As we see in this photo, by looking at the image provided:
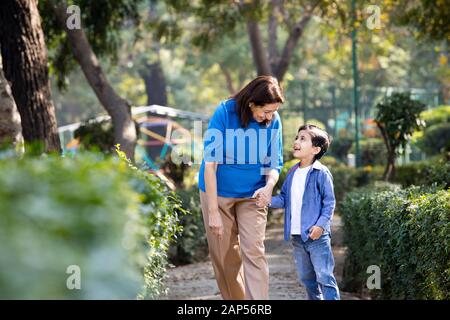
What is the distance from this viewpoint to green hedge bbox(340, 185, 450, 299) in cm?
610

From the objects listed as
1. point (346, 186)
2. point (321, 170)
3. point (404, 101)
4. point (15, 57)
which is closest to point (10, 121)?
point (15, 57)

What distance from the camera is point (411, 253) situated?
6891mm

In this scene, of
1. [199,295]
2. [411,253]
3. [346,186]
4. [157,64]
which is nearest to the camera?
[411,253]

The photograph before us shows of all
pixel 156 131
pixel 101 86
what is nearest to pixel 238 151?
pixel 101 86

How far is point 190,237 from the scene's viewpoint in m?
12.4

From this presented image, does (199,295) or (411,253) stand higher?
(411,253)

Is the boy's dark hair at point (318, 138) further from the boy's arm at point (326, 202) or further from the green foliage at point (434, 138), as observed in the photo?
the green foliage at point (434, 138)

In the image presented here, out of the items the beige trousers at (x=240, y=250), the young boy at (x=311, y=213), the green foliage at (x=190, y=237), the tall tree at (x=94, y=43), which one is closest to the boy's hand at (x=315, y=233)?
the young boy at (x=311, y=213)

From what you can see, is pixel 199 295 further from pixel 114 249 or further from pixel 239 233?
pixel 114 249

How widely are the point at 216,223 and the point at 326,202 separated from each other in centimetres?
83

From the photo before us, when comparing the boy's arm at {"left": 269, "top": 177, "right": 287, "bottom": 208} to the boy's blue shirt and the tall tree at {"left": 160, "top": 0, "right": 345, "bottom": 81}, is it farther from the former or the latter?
the tall tree at {"left": 160, "top": 0, "right": 345, "bottom": 81}

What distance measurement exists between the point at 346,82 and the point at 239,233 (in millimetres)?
44785

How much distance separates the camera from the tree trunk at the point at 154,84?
44.1 m

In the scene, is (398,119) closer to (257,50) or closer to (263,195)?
(257,50)
